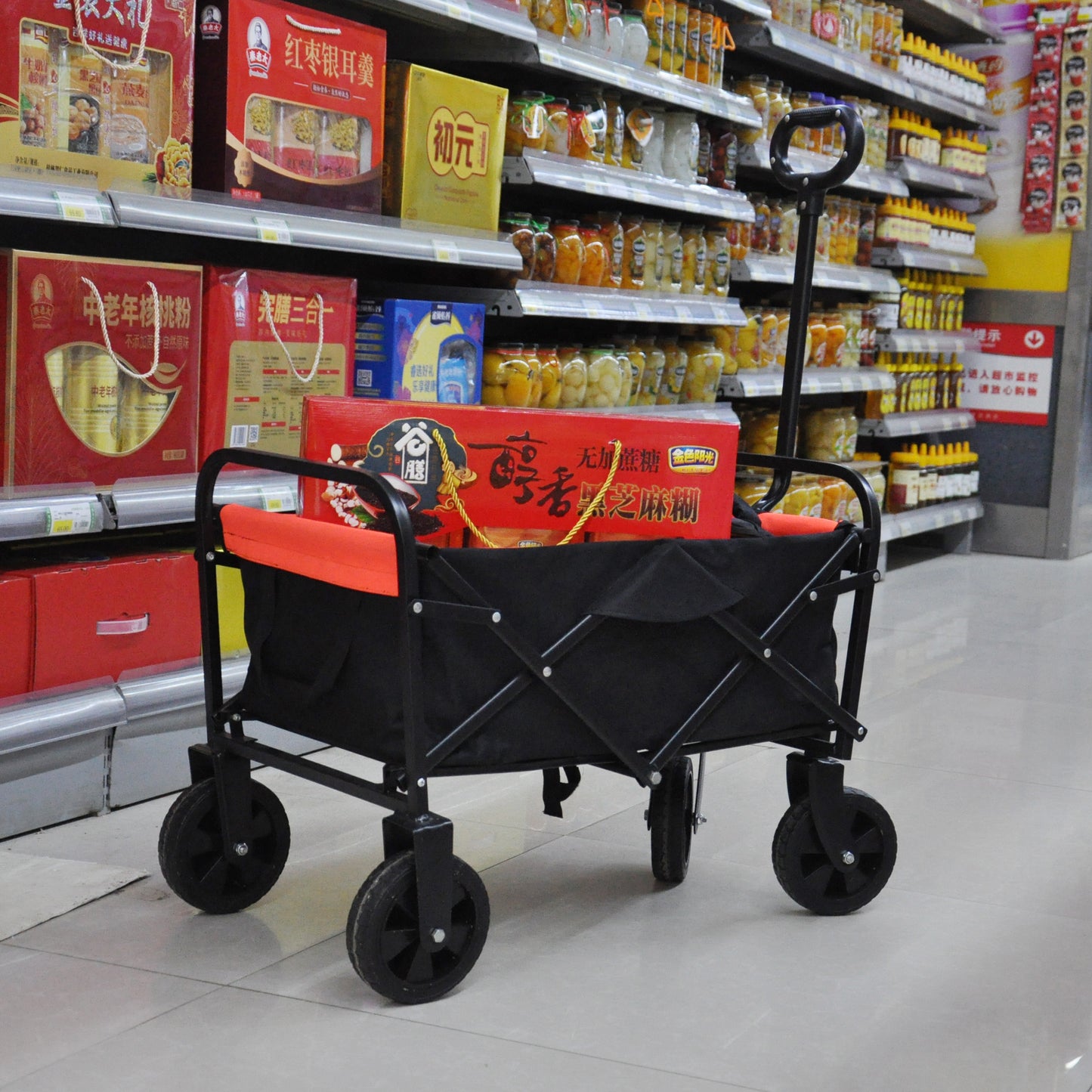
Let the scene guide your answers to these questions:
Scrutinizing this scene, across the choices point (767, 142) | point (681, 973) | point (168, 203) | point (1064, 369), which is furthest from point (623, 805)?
point (1064, 369)

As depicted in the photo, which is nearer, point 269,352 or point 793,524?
point 793,524

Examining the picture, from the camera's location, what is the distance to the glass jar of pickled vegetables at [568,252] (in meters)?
4.00

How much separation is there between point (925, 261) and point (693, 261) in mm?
2218

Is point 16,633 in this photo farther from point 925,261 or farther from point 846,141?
point 925,261

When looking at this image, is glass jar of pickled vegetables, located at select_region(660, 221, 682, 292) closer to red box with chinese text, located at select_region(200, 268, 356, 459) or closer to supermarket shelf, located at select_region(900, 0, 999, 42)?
red box with chinese text, located at select_region(200, 268, 356, 459)

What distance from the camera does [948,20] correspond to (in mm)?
6816

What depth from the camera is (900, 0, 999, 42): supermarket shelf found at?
21.3 ft

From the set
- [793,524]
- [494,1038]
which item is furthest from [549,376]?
[494,1038]

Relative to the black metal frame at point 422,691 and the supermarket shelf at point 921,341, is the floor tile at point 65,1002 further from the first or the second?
the supermarket shelf at point 921,341

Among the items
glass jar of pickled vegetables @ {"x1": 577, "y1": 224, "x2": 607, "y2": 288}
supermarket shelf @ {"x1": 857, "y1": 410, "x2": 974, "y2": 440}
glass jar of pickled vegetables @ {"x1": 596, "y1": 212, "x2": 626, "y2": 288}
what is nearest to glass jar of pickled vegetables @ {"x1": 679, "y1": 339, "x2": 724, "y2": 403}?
glass jar of pickled vegetables @ {"x1": 596, "y1": 212, "x2": 626, "y2": 288}

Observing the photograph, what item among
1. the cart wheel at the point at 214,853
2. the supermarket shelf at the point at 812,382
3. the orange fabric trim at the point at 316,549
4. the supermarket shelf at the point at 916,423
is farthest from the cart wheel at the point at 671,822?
the supermarket shelf at the point at 916,423

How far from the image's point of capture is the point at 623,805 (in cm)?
301

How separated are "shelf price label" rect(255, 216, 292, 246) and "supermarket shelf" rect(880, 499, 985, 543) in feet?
11.8

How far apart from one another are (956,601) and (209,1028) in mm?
4349
